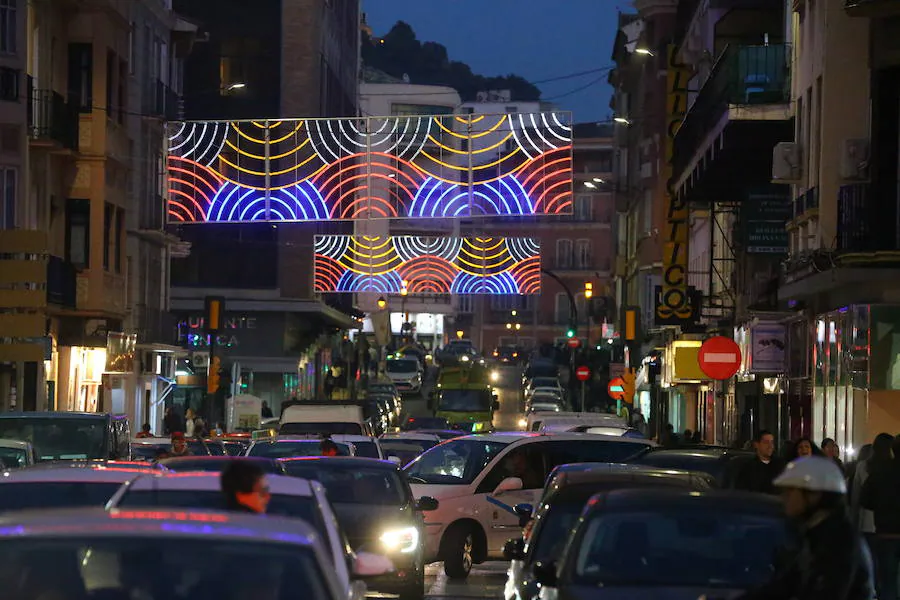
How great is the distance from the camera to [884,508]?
18.4m

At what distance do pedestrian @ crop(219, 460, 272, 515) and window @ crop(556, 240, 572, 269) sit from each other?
144721 mm

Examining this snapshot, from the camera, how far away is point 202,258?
3078 inches

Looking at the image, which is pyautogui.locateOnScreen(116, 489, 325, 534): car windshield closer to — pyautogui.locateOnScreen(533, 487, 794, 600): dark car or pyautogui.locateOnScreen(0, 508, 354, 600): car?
pyautogui.locateOnScreen(533, 487, 794, 600): dark car

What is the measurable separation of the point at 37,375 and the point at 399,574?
25302 mm

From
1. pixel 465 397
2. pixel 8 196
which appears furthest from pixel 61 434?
pixel 465 397

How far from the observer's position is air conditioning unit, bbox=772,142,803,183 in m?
32.8

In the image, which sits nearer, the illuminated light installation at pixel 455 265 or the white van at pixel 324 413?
the white van at pixel 324 413

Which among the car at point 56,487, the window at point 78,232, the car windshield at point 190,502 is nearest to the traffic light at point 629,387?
the window at point 78,232

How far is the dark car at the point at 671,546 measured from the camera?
11.2 meters

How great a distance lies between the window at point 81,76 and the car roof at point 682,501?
3533cm

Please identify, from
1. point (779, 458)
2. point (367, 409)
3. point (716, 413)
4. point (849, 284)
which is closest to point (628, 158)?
point (716, 413)

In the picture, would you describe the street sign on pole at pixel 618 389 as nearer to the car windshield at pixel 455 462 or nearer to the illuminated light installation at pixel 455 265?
the illuminated light installation at pixel 455 265

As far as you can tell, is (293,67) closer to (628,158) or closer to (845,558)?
(628,158)

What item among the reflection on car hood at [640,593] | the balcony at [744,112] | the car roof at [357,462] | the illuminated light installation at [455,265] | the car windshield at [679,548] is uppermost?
the balcony at [744,112]
